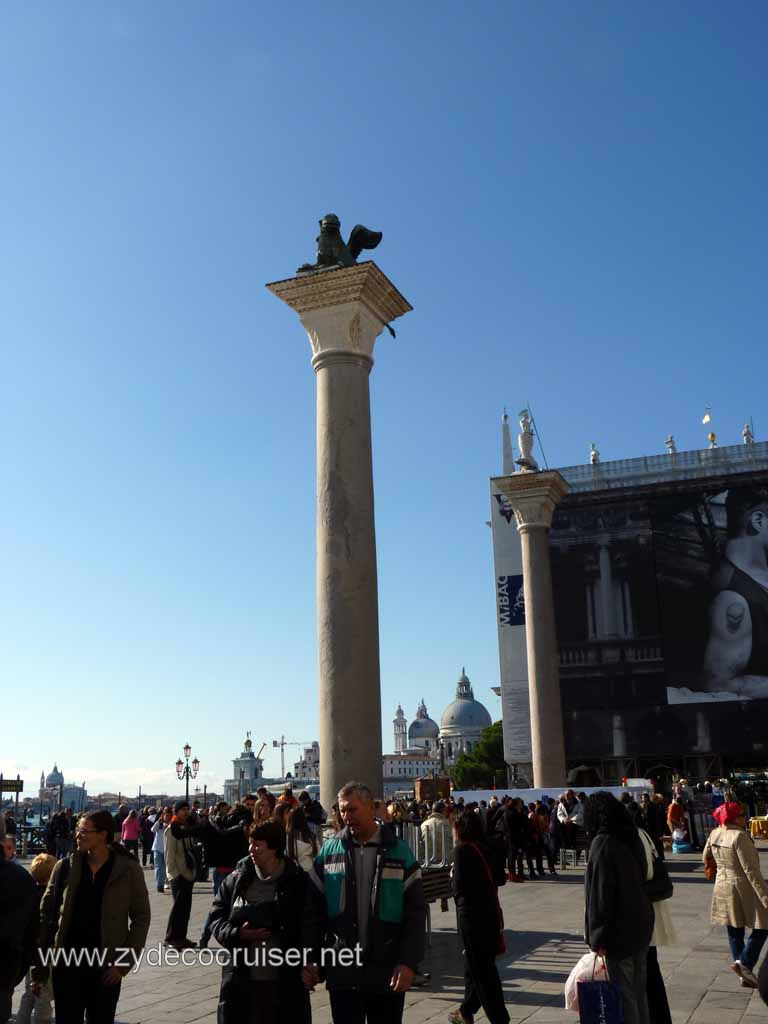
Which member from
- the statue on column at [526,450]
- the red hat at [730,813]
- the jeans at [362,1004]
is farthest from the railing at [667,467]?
the jeans at [362,1004]

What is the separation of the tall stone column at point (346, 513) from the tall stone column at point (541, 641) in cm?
931

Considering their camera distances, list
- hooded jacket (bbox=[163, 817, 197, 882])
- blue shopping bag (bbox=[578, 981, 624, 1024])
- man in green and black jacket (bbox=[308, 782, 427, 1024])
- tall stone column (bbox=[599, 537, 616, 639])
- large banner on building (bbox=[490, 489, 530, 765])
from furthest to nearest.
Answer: large banner on building (bbox=[490, 489, 530, 765]) → tall stone column (bbox=[599, 537, 616, 639]) → hooded jacket (bbox=[163, 817, 197, 882]) → blue shopping bag (bbox=[578, 981, 624, 1024]) → man in green and black jacket (bbox=[308, 782, 427, 1024])

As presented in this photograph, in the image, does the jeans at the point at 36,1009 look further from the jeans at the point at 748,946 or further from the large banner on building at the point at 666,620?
the large banner on building at the point at 666,620

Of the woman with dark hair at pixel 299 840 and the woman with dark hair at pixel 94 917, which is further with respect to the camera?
the woman with dark hair at pixel 299 840

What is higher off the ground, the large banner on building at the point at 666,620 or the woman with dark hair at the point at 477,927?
the large banner on building at the point at 666,620

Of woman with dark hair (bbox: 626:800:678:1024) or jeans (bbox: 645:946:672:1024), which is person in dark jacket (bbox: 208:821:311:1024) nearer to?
woman with dark hair (bbox: 626:800:678:1024)

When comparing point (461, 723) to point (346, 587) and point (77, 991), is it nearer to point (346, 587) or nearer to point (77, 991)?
point (346, 587)

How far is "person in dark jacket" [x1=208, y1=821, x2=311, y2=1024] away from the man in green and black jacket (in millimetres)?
126

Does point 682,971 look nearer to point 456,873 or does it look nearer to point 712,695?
point 456,873

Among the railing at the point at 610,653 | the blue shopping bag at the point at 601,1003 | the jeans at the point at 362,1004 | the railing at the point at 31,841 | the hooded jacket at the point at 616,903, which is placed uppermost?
the railing at the point at 610,653

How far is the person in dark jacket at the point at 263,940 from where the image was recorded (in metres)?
4.17

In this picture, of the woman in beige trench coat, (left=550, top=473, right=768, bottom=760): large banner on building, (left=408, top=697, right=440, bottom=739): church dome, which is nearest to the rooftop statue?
the woman in beige trench coat

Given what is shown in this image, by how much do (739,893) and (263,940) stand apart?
4236 millimetres

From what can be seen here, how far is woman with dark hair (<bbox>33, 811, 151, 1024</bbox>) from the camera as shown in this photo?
4770 millimetres
